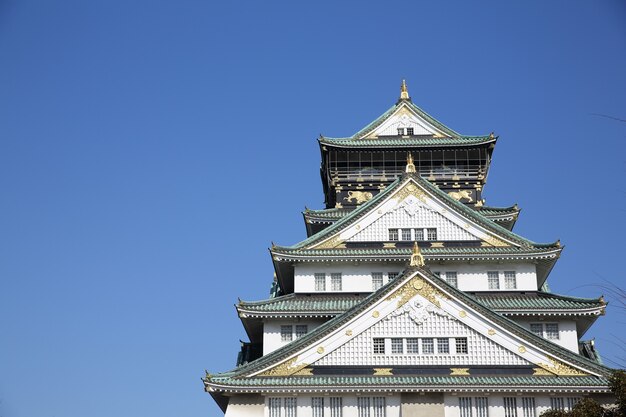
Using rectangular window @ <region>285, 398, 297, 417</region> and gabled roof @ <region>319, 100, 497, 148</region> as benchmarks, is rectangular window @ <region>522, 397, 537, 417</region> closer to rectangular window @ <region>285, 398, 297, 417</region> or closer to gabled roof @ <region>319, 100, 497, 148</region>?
rectangular window @ <region>285, 398, 297, 417</region>

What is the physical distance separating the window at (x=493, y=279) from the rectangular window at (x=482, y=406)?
8.46 m

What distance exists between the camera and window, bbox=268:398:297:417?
3956cm

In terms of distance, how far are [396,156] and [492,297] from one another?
47.1 ft

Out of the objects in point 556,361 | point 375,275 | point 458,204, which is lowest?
point 556,361

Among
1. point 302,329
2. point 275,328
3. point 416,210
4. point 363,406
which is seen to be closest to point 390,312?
point 363,406

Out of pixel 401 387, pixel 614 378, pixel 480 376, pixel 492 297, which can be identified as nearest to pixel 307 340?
pixel 401 387

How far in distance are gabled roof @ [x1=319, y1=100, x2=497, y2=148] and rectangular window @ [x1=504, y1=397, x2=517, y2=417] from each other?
20642mm

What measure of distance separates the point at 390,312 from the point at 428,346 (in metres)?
A: 2.34

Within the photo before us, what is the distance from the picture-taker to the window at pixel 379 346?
40.4 meters

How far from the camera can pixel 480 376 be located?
39.4 m

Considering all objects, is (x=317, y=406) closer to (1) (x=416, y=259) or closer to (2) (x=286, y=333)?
(2) (x=286, y=333)

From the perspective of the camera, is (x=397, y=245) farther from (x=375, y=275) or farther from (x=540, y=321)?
(x=540, y=321)

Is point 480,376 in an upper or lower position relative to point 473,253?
lower

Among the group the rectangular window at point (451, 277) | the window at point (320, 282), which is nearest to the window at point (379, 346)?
the window at point (320, 282)
